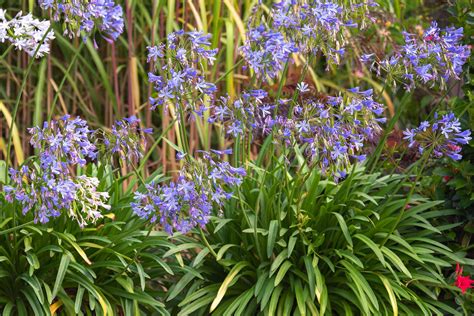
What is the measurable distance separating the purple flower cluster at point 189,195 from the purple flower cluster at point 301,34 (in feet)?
1.16

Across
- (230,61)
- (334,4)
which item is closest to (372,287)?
(334,4)

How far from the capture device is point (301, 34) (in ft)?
9.48

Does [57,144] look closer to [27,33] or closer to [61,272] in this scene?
[27,33]

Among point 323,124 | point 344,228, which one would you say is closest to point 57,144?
point 323,124

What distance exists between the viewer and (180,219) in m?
2.74

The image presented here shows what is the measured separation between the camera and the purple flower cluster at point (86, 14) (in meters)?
2.58

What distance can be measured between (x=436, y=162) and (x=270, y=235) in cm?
112

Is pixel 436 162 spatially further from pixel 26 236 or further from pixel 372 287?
pixel 26 236

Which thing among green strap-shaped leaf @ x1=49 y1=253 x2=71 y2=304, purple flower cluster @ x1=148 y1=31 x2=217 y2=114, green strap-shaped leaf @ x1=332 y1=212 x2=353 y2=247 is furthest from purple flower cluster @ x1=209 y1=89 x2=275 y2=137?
green strap-shaped leaf @ x1=49 y1=253 x2=71 y2=304

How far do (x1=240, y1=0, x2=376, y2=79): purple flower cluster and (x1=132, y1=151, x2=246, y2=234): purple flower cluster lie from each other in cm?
35

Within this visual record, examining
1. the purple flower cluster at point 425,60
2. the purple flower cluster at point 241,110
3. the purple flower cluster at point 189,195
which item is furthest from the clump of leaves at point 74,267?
the purple flower cluster at point 425,60

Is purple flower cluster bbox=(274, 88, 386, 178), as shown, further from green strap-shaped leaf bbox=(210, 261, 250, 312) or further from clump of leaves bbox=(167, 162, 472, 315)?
green strap-shaped leaf bbox=(210, 261, 250, 312)

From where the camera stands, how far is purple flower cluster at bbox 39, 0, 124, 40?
2576mm

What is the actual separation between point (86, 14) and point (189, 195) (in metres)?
0.65
